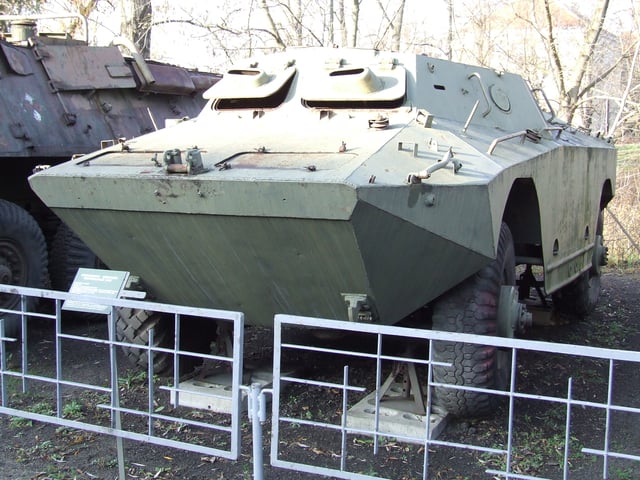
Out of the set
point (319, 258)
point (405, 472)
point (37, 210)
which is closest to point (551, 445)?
point (405, 472)

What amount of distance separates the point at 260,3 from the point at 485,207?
1066 centimetres

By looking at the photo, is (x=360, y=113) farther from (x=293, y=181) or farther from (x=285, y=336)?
(x=285, y=336)

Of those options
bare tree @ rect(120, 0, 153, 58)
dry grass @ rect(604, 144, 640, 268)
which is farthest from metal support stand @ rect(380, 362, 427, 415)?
bare tree @ rect(120, 0, 153, 58)

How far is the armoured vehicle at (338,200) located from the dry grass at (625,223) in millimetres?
5227

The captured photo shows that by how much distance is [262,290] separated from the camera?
4.44 m

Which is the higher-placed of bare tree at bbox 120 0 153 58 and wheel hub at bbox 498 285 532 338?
bare tree at bbox 120 0 153 58

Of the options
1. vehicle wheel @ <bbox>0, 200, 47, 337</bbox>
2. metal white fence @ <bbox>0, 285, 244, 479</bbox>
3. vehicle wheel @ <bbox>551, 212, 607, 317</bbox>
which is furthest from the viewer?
vehicle wheel @ <bbox>551, 212, 607, 317</bbox>

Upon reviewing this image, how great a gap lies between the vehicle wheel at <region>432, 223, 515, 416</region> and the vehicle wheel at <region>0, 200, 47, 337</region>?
3.27 meters

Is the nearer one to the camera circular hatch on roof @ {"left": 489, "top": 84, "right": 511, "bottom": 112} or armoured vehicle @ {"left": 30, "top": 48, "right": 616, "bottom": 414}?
armoured vehicle @ {"left": 30, "top": 48, "right": 616, "bottom": 414}

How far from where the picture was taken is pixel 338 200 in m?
3.69

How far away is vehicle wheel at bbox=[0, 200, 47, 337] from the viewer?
631 cm

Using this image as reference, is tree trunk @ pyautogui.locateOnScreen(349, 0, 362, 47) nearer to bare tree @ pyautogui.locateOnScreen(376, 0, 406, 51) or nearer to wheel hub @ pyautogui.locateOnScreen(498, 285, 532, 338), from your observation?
bare tree @ pyautogui.locateOnScreen(376, 0, 406, 51)

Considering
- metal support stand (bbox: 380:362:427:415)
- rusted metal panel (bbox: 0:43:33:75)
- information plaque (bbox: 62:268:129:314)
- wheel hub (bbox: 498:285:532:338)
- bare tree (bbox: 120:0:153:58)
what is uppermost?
bare tree (bbox: 120:0:153:58)

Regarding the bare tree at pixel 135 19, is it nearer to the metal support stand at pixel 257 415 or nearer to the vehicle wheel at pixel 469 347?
the vehicle wheel at pixel 469 347
